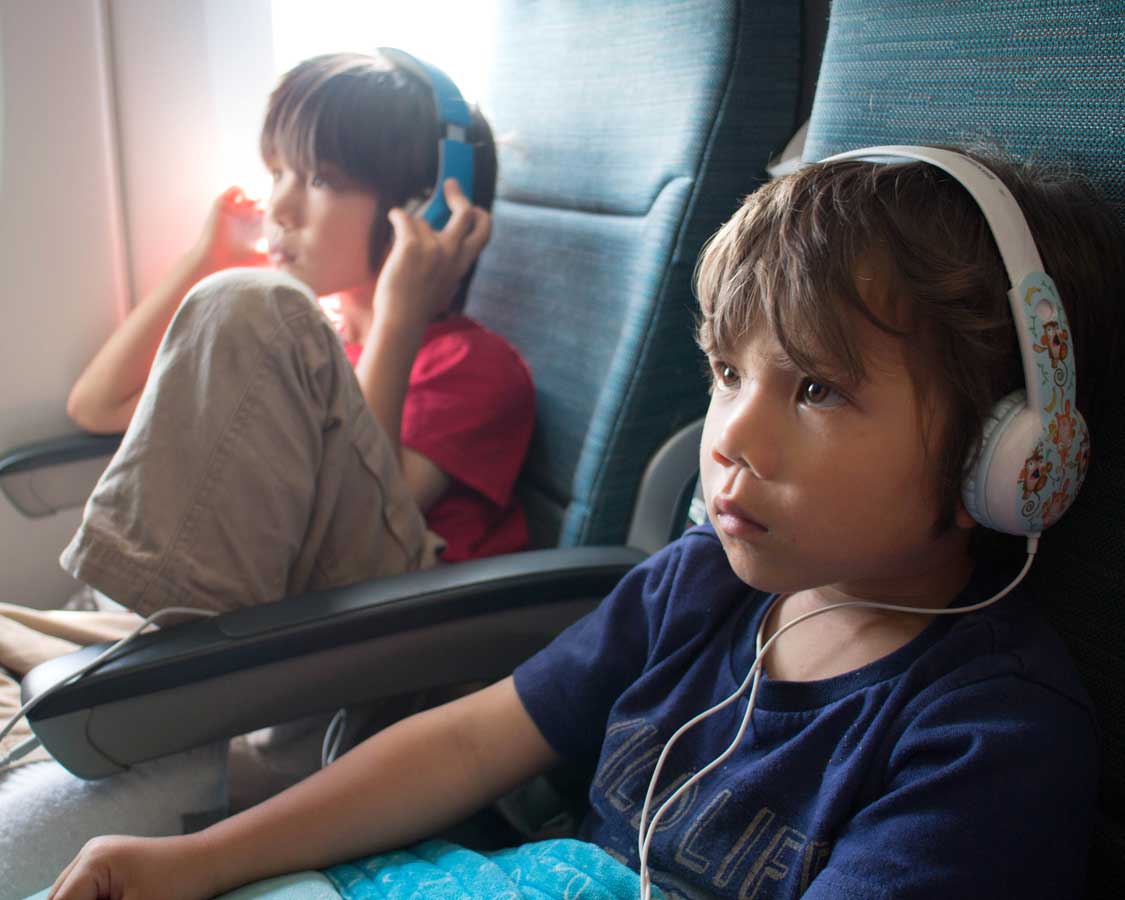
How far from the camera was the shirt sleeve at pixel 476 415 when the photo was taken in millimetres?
1312

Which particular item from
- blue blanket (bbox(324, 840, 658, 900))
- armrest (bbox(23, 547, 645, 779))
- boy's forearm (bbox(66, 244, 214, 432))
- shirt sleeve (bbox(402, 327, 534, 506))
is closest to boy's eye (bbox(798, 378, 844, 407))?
blue blanket (bbox(324, 840, 658, 900))

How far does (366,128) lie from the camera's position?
139 centimetres

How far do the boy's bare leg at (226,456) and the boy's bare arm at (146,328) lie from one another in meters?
0.62

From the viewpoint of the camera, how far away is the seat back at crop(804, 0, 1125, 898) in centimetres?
67

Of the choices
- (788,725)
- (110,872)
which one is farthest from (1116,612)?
(110,872)

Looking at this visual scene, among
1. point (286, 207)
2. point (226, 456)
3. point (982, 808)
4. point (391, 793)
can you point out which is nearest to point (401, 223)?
point (286, 207)

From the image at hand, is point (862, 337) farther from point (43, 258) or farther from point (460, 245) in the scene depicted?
point (43, 258)

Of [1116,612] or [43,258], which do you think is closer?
[1116,612]

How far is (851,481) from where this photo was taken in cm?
60

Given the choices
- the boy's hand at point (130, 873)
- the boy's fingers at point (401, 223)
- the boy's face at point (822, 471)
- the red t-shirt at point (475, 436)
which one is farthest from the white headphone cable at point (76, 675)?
the boy's fingers at point (401, 223)

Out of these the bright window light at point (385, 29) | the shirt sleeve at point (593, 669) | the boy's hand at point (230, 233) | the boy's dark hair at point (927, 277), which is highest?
the bright window light at point (385, 29)

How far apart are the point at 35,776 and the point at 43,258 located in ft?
3.11

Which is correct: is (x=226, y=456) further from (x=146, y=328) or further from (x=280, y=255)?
(x=146, y=328)

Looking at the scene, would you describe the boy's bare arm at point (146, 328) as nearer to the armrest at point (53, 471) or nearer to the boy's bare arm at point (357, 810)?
the armrest at point (53, 471)
